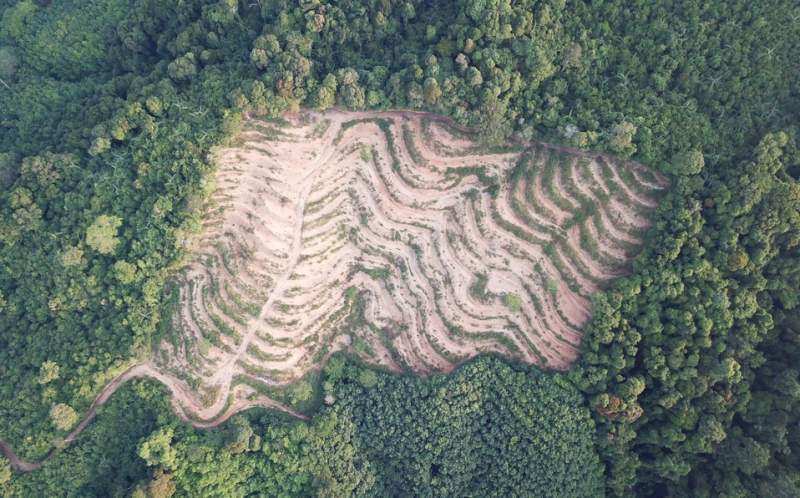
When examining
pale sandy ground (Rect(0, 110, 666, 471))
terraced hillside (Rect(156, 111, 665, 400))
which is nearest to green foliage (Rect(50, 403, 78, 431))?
pale sandy ground (Rect(0, 110, 666, 471))

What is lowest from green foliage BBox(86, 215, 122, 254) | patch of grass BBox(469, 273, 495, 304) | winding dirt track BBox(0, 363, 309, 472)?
winding dirt track BBox(0, 363, 309, 472)

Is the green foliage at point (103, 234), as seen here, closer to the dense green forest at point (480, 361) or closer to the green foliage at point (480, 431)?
the dense green forest at point (480, 361)

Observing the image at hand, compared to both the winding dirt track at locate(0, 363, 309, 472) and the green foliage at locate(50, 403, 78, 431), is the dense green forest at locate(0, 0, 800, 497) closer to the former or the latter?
the green foliage at locate(50, 403, 78, 431)

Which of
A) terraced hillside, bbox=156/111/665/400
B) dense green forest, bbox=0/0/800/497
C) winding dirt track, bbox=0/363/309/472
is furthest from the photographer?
terraced hillside, bbox=156/111/665/400

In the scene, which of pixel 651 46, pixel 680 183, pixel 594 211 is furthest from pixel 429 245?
pixel 651 46

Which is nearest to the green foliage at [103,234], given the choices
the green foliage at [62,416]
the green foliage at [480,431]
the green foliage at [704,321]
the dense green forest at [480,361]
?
the dense green forest at [480,361]

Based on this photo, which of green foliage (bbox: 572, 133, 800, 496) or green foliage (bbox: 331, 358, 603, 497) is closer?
green foliage (bbox: 572, 133, 800, 496)

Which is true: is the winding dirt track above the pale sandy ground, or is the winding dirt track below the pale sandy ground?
below

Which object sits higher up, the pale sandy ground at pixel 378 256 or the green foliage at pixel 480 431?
the pale sandy ground at pixel 378 256
